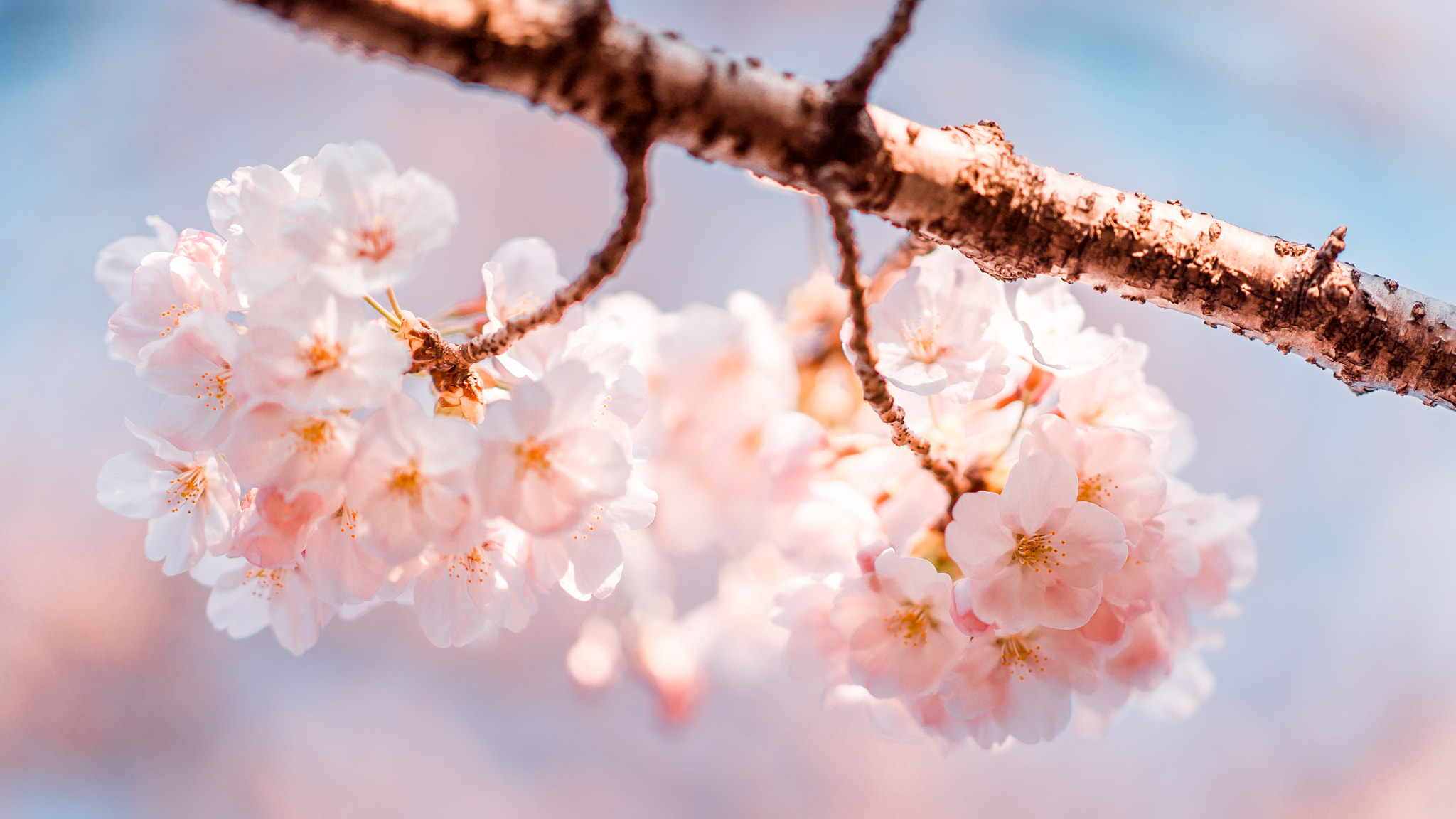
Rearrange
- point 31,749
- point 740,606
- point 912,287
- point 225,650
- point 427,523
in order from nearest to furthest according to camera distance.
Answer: point 427,523 → point 912,287 → point 740,606 → point 31,749 → point 225,650

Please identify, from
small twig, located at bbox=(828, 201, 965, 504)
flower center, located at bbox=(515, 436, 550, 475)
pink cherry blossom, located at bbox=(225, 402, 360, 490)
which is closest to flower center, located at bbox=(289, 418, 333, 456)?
pink cherry blossom, located at bbox=(225, 402, 360, 490)

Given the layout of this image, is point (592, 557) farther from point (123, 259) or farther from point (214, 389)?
point (123, 259)

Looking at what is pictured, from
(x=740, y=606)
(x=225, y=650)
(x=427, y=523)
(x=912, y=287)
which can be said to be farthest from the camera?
(x=225, y=650)

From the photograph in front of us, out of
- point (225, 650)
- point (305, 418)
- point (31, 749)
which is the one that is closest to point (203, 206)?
point (225, 650)

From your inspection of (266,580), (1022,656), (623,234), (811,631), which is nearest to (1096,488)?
(1022,656)

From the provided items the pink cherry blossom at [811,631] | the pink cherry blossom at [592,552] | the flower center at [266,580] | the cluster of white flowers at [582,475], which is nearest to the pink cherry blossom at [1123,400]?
the cluster of white flowers at [582,475]

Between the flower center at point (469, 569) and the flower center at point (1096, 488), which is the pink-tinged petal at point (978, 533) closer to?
the flower center at point (1096, 488)

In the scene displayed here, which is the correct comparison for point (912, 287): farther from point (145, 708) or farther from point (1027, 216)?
point (145, 708)

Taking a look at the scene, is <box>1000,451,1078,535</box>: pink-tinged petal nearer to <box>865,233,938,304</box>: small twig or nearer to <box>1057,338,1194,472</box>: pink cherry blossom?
<box>1057,338,1194,472</box>: pink cherry blossom
